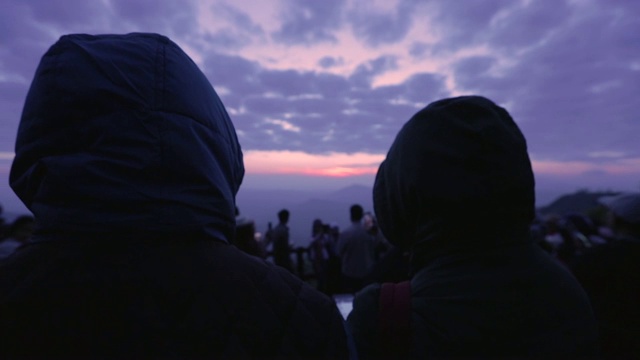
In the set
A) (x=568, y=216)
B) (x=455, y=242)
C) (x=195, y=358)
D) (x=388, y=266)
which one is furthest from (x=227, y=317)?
(x=568, y=216)

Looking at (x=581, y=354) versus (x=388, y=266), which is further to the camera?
(x=388, y=266)

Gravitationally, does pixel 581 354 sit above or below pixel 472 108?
below

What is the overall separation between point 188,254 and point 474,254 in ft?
3.48

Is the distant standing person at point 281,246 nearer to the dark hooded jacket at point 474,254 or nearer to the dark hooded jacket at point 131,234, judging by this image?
the dark hooded jacket at point 474,254

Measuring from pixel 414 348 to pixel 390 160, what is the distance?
0.74 m

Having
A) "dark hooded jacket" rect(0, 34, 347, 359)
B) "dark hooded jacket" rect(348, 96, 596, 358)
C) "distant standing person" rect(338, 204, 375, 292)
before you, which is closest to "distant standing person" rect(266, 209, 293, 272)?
"distant standing person" rect(338, 204, 375, 292)

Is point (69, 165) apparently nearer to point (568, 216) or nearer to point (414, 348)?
point (414, 348)

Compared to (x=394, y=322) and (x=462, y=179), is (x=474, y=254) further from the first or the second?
(x=394, y=322)

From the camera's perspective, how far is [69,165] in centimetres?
86

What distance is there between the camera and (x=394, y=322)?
1.40 m

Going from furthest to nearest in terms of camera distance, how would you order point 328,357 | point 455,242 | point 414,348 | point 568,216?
1. point 568,216
2. point 455,242
3. point 414,348
4. point 328,357

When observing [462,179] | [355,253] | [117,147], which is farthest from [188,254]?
[355,253]

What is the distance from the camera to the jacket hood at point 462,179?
148 cm

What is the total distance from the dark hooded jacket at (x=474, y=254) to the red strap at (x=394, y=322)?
19mm
